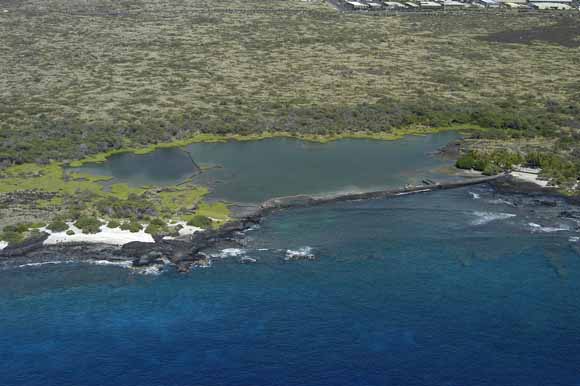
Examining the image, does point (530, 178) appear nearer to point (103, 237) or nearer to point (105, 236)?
point (105, 236)

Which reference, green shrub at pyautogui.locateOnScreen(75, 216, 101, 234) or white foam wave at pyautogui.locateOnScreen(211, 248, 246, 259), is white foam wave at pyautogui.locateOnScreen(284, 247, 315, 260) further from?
green shrub at pyautogui.locateOnScreen(75, 216, 101, 234)

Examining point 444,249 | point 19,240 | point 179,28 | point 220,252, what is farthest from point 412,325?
point 179,28

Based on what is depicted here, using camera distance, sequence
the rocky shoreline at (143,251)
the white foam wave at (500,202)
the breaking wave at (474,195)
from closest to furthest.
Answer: the rocky shoreline at (143,251) < the white foam wave at (500,202) < the breaking wave at (474,195)

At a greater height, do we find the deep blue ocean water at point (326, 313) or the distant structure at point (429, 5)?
the distant structure at point (429, 5)

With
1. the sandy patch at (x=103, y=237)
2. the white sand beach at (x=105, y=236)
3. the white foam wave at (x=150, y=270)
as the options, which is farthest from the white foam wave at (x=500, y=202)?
the white foam wave at (x=150, y=270)

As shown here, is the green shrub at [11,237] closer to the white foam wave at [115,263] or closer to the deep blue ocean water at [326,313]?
the deep blue ocean water at [326,313]

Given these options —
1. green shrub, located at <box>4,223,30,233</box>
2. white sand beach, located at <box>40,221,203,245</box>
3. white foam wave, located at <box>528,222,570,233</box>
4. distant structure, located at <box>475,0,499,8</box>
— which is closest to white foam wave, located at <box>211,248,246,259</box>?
white sand beach, located at <box>40,221,203,245</box>

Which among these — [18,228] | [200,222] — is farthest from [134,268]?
[18,228]
